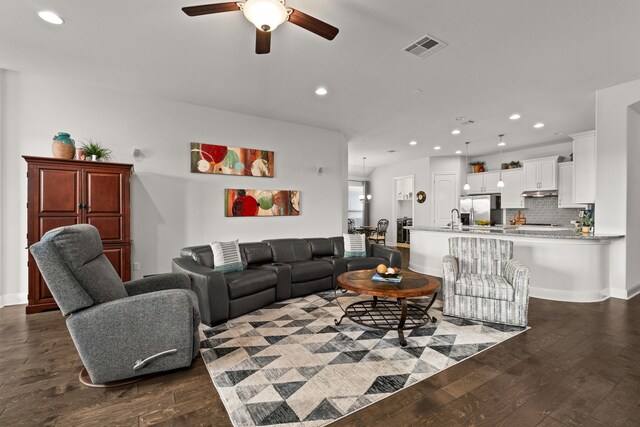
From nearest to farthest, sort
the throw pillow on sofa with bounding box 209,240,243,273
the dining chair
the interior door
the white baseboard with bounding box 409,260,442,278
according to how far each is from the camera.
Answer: the throw pillow on sofa with bounding box 209,240,243,273 < the white baseboard with bounding box 409,260,442,278 < the interior door < the dining chair

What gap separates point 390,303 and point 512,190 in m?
5.88

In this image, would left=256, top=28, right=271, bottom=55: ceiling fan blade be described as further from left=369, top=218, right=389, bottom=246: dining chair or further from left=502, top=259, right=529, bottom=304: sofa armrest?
left=369, top=218, right=389, bottom=246: dining chair

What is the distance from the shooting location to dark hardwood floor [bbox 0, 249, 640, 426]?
5.64 feet

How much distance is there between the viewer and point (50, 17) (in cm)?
264

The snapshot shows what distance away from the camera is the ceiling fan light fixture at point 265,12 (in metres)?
1.99

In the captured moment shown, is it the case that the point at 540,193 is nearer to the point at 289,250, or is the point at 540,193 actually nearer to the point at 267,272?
the point at 289,250

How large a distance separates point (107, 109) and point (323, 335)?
4302mm

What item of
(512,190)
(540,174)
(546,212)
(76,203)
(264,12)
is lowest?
(546,212)

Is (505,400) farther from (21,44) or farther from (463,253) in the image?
(21,44)

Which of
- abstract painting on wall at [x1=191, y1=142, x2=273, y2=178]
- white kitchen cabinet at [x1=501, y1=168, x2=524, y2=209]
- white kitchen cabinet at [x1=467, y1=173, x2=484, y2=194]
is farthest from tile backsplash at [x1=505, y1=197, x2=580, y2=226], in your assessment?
abstract painting on wall at [x1=191, y1=142, x2=273, y2=178]

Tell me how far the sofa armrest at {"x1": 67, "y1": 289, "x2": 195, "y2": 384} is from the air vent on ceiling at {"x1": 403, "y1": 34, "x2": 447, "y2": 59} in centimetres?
317

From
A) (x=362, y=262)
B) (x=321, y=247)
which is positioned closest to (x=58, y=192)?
(x=321, y=247)

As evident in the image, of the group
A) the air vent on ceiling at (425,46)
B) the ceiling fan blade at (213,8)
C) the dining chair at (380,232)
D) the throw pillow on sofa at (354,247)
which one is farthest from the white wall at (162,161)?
the dining chair at (380,232)

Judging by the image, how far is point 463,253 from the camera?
3.67 m
